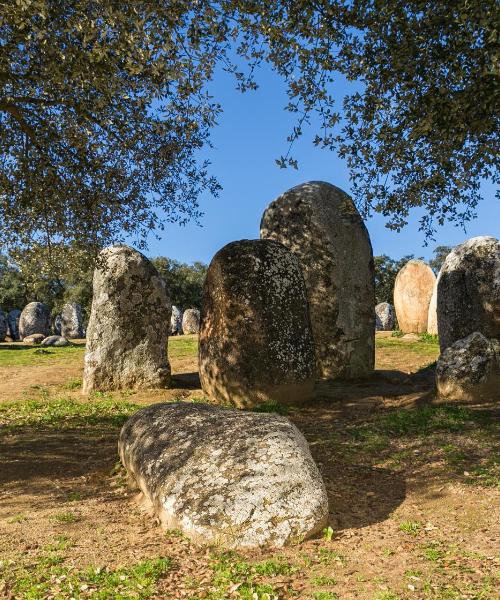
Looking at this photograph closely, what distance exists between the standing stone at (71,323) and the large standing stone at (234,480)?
1470 inches

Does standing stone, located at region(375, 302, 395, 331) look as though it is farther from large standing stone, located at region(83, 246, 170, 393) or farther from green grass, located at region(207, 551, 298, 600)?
green grass, located at region(207, 551, 298, 600)

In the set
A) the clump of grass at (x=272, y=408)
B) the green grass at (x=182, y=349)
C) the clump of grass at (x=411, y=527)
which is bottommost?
the clump of grass at (x=411, y=527)

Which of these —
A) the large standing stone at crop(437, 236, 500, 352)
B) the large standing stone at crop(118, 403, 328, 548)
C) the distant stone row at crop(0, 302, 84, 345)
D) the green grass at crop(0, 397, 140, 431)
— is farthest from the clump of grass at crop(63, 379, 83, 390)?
the distant stone row at crop(0, 302, 84, 345)

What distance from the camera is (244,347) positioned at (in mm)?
13398

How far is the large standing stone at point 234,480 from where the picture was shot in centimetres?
607

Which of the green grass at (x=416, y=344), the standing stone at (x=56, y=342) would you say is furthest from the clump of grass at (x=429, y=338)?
the standing stone at (x=56, y=342)

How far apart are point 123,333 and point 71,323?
29.3 meters

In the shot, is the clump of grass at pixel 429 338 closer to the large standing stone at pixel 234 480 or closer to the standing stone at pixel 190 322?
the large standing stone at pixel 234 480

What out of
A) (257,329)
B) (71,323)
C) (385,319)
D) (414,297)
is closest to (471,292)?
(257,329)

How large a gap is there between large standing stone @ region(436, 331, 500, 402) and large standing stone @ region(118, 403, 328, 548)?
6.59 m

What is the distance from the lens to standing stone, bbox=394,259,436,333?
3056 centimetres

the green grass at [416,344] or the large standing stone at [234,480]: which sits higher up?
the green grass at [416,344]

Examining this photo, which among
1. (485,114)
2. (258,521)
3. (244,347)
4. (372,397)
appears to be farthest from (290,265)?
(258,521)

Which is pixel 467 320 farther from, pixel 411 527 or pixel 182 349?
pixel 411 527
